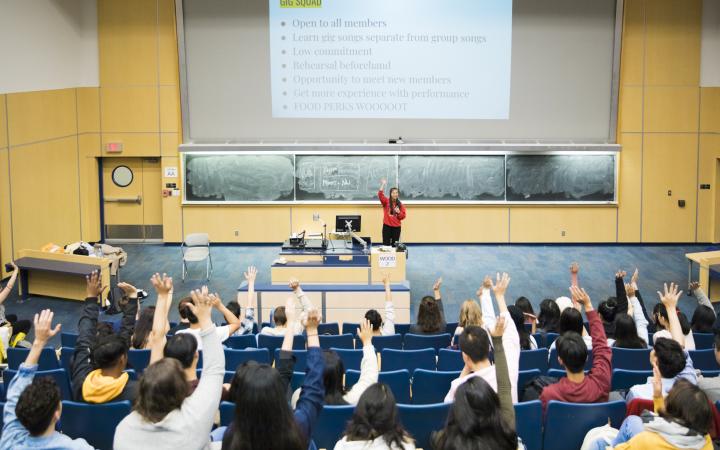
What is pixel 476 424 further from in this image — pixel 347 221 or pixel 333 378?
pixel 347 221

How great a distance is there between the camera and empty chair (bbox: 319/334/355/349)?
757 cm

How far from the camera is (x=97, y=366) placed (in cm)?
469

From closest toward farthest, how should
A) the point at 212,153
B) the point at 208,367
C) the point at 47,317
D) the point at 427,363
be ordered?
the point at 208,367, the point at 47,317, the point at 427,363, the point at 212,153

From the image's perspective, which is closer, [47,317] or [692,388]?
[692,388]

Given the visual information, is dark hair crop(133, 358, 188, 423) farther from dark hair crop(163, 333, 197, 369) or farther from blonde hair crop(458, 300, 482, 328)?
blonde hair crop(458, 300, 482, 328)

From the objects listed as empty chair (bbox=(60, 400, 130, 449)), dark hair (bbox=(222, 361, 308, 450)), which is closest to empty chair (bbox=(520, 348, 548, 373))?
empty chair (bbox=(60, 400, 130, 449))

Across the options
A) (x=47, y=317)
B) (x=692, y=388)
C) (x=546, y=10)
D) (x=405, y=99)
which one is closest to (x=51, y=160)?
(x=405, y=99)

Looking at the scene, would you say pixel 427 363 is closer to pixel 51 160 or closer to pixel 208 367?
pixel 208 367

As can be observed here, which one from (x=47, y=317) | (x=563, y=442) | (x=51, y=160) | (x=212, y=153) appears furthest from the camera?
(x=212, y=153)

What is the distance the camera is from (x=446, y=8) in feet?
49.7

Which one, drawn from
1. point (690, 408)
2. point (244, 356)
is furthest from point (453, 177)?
point (690, 408)

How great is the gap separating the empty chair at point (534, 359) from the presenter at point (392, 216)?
23.5 feet

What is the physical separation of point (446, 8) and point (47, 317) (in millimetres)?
12399

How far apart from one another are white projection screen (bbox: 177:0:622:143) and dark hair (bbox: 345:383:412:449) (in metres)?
12.5
